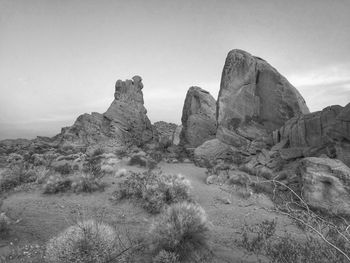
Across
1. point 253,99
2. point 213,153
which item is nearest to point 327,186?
point 213,153

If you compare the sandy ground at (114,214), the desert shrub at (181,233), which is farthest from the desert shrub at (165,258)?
the sandy ground at (114,214)

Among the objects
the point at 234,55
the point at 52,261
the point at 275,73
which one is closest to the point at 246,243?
the point at 52,261

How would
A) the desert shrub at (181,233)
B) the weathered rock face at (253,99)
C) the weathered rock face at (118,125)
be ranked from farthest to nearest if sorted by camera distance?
the weathered rock face at (118,125) → the weathered rock face at (253,99) → the desert shrub at (181,233)

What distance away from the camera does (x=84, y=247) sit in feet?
12.9

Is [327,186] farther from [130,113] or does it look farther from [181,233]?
[130,113]

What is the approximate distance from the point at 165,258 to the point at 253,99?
19865mm

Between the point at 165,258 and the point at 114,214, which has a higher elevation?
the point at 165,258

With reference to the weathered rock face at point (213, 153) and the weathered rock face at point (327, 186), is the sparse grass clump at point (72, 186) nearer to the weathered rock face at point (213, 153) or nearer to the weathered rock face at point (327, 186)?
the weathered rock face at point (327, 186)

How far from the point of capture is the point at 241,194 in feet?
30.0

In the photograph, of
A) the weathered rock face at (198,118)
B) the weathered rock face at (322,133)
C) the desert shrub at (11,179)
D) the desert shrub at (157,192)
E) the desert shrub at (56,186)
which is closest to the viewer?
the desert shrub at (157,192)

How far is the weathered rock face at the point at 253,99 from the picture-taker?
2008 centimetres

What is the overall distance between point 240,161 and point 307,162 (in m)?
8.33

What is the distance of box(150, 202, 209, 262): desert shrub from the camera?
428cm

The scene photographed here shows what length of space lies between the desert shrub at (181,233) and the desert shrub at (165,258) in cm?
10
